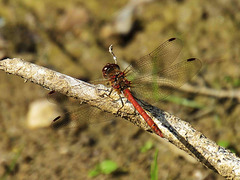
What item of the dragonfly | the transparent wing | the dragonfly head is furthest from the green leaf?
the dragonfly head

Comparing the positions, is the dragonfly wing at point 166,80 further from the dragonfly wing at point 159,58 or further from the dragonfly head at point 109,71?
the dragonfly head at point 109,71

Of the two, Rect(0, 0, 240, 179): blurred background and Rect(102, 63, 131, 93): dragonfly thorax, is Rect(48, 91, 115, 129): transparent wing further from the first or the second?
Rect(0, 0, 240, 179): blurred background

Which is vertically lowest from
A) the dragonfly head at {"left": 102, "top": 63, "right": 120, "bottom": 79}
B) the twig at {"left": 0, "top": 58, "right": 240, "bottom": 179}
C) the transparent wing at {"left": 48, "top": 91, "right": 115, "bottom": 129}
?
the twig at {"left": 0, "top": 58, "right": 240, "bottom": 179}

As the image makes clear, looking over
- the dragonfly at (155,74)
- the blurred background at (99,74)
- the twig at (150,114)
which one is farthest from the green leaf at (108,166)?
the twig at (150,114)

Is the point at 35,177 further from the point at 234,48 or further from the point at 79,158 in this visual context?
the point at 234,48

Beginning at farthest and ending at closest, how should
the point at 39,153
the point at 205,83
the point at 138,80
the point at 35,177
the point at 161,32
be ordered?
the point at 161,32, the point at 205,83, the point at 39,153, the point at 35,177, the point at 138,80

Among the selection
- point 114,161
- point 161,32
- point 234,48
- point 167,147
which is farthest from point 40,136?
point 234,48
